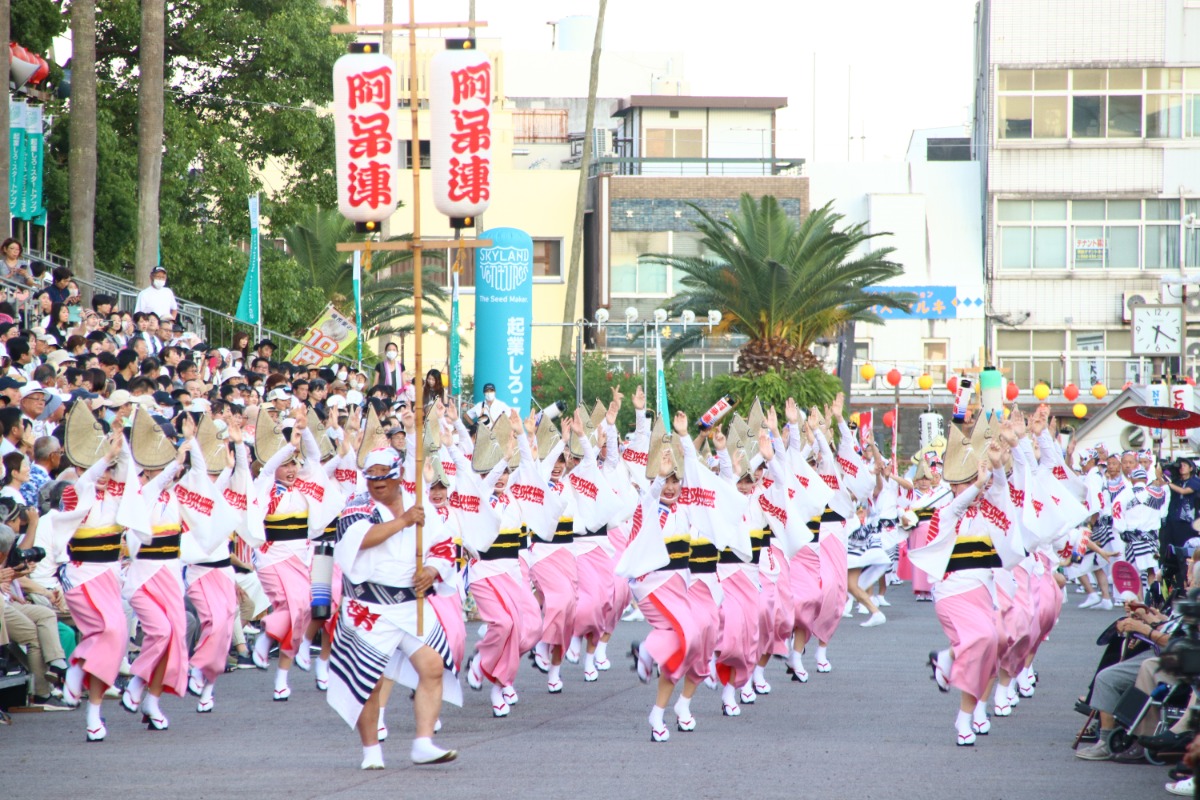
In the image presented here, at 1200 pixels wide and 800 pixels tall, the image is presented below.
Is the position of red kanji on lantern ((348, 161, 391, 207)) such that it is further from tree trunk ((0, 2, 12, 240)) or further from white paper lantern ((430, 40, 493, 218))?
tree trunk ((0, 2, 12, 240))

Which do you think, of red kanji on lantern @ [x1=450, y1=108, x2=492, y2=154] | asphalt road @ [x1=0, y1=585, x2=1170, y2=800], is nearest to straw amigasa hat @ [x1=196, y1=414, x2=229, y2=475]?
asphalt road @ [x1=0, y1=585, x2=1170, y2=800]

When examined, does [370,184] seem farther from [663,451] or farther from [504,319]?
[504,319]

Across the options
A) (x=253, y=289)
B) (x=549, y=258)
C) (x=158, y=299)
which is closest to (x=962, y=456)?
(x=158, y=299)

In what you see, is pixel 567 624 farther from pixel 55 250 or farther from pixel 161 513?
pixel 55 250

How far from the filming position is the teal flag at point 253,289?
2428 cm

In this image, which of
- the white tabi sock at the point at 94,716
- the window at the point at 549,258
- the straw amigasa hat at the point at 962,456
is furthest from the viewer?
the window at the point at 549,258

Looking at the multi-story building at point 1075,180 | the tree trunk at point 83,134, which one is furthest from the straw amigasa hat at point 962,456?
the multi-story building at point 1075,180

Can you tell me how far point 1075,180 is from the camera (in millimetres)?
43312

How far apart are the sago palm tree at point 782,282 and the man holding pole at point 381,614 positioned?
21030 millimetres

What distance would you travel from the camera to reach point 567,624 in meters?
12.4

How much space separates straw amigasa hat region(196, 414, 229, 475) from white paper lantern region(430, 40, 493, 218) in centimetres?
230

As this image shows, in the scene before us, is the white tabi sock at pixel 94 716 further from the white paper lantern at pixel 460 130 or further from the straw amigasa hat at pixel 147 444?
the white paper lantern at pixel 460 130

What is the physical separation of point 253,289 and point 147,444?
47.1 feet

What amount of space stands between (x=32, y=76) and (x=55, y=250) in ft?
16.9
